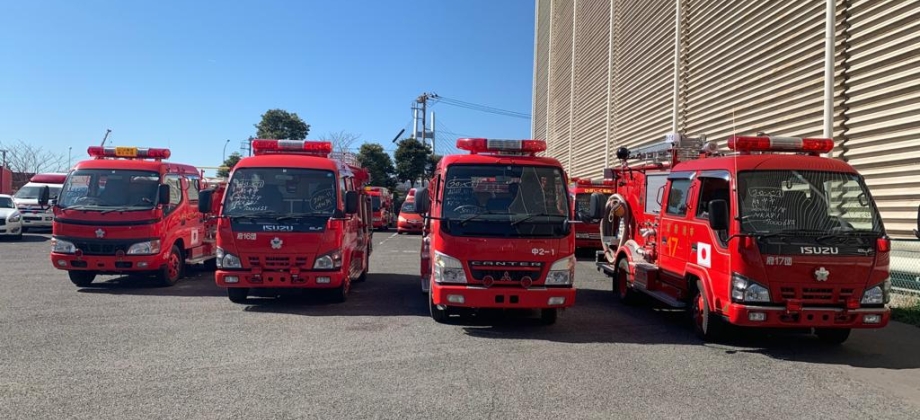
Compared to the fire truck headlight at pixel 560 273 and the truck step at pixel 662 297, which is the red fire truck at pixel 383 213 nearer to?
the truck step at pixel 662 297

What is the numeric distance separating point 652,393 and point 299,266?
5628 mm

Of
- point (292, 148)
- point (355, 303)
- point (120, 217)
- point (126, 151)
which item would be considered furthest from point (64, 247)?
point (355, 303)

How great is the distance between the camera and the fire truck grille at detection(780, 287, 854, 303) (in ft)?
22.9

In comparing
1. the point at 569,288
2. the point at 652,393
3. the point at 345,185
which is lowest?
the point at 652,393

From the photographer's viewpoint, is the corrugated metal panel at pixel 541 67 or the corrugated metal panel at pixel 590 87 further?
the corrugated metal panel at pixel 541 67

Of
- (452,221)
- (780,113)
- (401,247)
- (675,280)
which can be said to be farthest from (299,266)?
(401,247)

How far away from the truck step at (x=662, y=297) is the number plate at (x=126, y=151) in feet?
31.4

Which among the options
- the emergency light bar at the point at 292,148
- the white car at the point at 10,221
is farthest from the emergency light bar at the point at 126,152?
the white car at the point at 10,221

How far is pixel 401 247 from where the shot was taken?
23.3 m

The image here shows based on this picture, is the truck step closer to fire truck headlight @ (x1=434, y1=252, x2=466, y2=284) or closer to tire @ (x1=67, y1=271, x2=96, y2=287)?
fire truck headlight @ (x1=434, y1=252, x2=466, y2=284)

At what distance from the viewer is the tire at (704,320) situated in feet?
25.5

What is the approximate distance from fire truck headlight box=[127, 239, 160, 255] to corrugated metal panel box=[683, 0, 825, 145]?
9.95 m

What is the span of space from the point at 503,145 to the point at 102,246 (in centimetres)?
723

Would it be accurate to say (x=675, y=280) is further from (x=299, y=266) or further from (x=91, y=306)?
(x=91, y=306)
